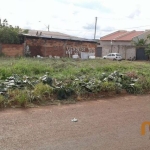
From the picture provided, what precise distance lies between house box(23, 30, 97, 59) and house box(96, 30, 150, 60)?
8020mm

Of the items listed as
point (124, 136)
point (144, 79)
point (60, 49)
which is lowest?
point (124, 136)

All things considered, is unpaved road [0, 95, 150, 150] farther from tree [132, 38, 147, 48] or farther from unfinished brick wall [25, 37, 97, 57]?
tree [132, 38, 147, 48]

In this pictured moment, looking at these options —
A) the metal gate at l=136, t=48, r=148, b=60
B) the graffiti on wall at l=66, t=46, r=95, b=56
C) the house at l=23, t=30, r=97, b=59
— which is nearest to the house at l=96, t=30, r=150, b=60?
the metal gate at l=136, t=48, r=148, b=60

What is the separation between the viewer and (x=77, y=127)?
179 inches

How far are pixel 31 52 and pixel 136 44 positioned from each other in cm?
1750

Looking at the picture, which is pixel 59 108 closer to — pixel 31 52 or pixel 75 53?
pixel 31 52

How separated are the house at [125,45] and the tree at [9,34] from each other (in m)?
18.7

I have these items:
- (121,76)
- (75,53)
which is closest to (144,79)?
(121,76)

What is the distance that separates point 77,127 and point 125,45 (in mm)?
34048

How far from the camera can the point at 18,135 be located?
13.3 ft

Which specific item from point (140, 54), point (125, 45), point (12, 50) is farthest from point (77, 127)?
point (125, 45)

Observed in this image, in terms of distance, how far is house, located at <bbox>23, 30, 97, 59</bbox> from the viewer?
2512cm

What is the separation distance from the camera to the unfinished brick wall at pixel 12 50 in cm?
2327

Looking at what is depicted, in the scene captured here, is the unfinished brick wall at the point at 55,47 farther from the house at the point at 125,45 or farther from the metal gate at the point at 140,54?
the metal gate at the point at 140,54
